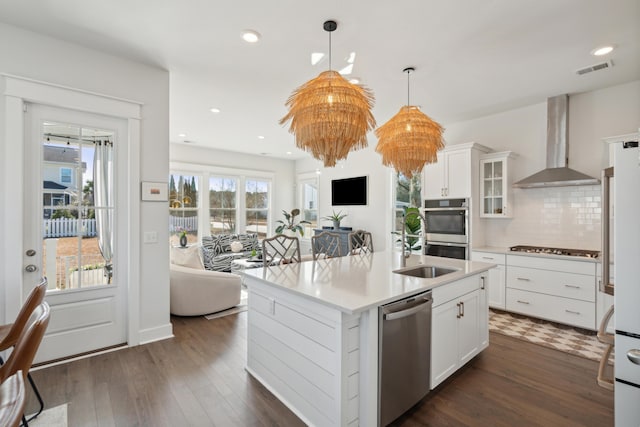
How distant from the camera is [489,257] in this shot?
4164mm

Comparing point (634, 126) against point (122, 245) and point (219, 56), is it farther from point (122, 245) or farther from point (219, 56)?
point (122, 245)

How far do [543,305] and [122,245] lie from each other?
488cm

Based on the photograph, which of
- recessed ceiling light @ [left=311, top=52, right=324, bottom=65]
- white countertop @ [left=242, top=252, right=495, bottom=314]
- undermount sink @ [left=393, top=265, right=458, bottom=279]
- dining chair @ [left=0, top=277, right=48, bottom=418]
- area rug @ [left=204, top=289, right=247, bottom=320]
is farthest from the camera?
area rug @ [left=204, top=289, right=247, bottom=320]

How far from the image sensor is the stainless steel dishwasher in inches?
70.4

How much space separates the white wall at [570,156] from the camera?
361 centimetres

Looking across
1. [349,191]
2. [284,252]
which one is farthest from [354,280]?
[349,191]

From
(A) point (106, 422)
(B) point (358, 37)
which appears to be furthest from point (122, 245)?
(B) point (358, 37)

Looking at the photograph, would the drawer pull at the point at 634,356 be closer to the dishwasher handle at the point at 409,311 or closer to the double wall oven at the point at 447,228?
the dishwasher handle at the point at 409,311

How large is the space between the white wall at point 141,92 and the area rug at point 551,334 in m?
3.83

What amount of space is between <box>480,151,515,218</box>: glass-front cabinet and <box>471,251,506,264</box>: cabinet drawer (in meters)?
0.58

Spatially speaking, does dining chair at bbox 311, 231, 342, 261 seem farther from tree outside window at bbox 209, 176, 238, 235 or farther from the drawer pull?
tree outside window at bbox 209, 176, 238, 235

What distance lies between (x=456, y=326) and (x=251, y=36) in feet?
9.71

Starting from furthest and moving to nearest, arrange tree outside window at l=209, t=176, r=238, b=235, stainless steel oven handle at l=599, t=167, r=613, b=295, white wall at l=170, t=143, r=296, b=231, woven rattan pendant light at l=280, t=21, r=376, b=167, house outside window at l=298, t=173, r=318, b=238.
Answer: house outside window at l=298, t=173, r=318, b=238
tree outside window at l=209, t=176, r=238, b=235
white wall at l=170, t=143, r=296, b=231
woven rattan pendant light at l=280, t=21, r=376, b=167
stainless steel oven handle at l=599, t=167, r=613, b=295

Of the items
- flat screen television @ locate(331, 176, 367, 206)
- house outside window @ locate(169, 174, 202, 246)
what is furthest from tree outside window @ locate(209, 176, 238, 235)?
flat screen television @ locate(331, 176, 367, 206)
